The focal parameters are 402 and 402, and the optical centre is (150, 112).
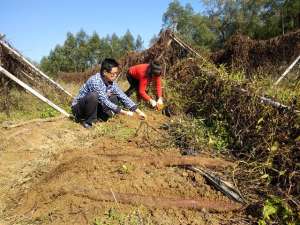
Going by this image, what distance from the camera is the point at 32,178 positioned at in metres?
4.95

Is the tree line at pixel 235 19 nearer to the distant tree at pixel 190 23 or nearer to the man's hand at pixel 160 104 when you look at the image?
the distant tree at pixel 190 23

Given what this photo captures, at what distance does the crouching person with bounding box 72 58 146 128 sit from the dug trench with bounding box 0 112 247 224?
23.4 inches

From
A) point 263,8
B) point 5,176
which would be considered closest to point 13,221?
point 5,176

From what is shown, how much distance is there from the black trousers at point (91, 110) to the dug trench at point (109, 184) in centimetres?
61

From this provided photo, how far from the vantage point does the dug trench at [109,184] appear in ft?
12.6

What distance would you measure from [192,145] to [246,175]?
100 cm

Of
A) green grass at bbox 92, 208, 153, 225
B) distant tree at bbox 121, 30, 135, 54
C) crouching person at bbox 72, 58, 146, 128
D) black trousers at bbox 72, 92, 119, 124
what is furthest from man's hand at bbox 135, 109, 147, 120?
distant tree at bbox 121, 30, 135, 54

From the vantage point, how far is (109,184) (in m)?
4.29

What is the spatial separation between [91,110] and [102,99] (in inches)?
11.6

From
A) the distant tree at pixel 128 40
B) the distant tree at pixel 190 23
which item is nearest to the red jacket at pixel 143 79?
the distant tree at pixel 190 23

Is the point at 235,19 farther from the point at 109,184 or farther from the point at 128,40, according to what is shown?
the point at 109,184

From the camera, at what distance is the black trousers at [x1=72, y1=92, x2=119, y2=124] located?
632cm

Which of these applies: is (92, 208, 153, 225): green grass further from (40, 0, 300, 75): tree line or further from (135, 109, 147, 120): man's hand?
(40, 0, 300, 75): tree line

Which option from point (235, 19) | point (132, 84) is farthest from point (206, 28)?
point (132, 84)
